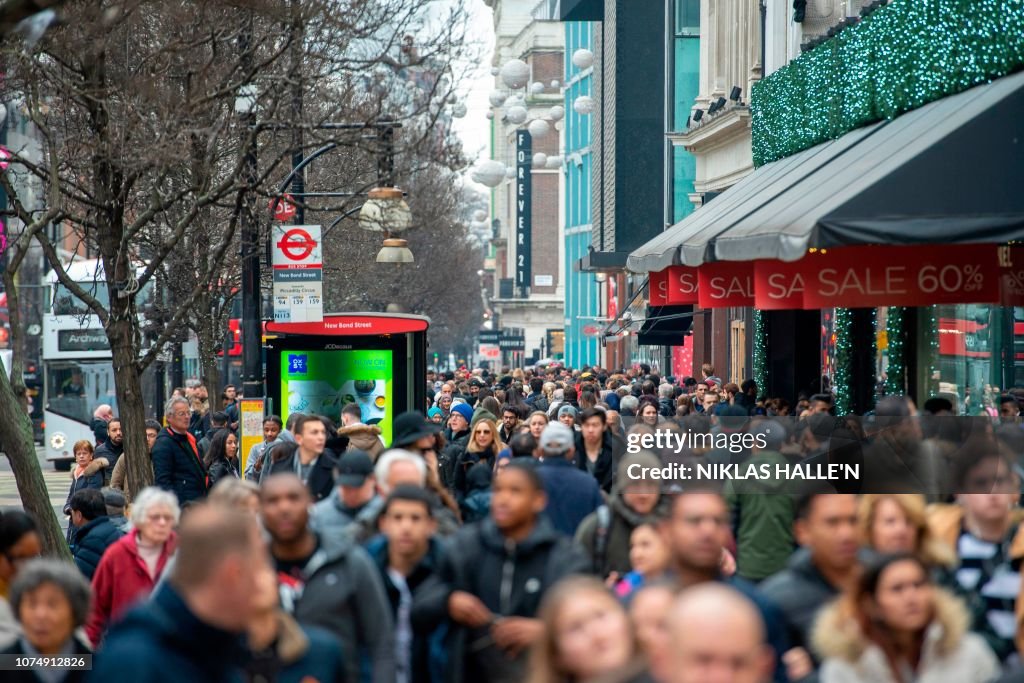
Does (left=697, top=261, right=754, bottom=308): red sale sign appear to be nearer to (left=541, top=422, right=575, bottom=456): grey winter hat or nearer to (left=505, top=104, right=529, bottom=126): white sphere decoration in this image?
(left=541, top=422, right=575, bottom=456): grey winter hat

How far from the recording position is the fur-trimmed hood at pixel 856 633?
5.91 metres

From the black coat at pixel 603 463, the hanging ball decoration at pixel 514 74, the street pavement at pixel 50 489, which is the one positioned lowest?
the street pavement at pixel 50 489

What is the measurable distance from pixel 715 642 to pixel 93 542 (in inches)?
287

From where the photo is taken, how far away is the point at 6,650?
6.62 metres

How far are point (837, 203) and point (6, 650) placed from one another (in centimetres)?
919

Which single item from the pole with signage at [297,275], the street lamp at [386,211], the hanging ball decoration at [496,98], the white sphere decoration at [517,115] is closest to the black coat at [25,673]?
the street lamp at [386,211]

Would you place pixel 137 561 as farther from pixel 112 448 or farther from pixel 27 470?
pixel 112 448

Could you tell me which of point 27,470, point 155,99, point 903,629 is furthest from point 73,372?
point 903,629

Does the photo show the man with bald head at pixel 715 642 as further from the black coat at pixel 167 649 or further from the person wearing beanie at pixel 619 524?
the person wearing beanie at pixel 619 524

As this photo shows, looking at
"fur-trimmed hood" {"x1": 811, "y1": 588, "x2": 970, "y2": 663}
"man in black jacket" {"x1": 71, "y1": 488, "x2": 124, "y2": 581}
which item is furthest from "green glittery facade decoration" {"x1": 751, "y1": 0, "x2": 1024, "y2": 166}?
"fur-trimmed hood" {"x1": 811, "y1": 588, "x2": 970, "y2": 663}

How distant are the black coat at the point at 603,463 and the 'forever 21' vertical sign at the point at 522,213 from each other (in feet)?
275

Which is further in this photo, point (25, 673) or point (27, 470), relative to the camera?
point (27, 470)

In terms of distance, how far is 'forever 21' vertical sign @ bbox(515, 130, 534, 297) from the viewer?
97.5 meters

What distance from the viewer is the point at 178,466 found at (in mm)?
14844
